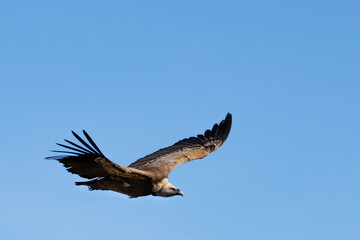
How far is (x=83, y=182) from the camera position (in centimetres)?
1312

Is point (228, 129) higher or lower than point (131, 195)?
higher

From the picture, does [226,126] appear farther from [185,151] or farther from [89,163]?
[89,163]

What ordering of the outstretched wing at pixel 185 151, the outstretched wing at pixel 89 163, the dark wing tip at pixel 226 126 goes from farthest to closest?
the dark wing tip at pixel 226 126, the outstretched wing at pixel 185 151, the outstretched wing at pixel 89 163

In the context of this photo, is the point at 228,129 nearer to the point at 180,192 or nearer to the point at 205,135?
the point at 205,135

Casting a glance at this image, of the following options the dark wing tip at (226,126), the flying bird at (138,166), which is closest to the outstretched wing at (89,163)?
the flying bird at (138,166)

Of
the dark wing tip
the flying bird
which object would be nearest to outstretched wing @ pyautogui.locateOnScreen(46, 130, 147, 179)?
the flying bird

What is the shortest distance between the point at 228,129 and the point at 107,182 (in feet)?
19.2

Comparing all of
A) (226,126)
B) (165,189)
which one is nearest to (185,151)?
(226,126)

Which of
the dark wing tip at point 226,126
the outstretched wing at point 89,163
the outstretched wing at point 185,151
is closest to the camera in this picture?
the outstretched wing at point 89,163

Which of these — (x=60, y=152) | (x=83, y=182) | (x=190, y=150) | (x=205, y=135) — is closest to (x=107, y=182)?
(x=83, y=182)

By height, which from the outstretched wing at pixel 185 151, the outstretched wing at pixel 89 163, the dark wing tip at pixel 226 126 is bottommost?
the outstretched wing at pixel 89 163

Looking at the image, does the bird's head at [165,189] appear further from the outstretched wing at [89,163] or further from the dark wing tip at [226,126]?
the dark wing tip at [226,126]

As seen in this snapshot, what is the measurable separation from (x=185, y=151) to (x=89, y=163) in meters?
5.02

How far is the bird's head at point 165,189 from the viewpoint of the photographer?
13606mm
